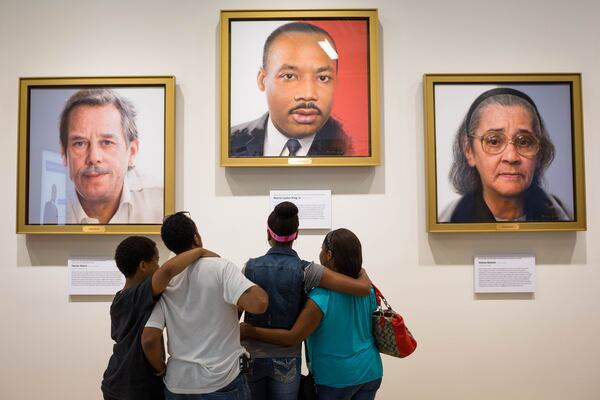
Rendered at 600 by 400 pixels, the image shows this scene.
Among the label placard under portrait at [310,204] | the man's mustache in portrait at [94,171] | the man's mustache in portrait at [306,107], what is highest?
the man's mustache in portrait at [306,107]

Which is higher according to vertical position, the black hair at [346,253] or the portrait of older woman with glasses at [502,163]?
the portrait of older woman with glasses at [502,163]

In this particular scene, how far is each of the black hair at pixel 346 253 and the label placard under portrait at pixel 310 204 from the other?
828mm

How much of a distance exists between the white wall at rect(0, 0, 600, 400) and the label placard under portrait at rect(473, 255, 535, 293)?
0.06 meters

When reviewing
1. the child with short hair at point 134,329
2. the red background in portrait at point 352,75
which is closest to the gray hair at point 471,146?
the red background in portrait at point 352,75

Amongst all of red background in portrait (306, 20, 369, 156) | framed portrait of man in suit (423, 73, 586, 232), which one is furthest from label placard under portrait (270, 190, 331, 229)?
framed portrait of man in suit (423, 73, 586, 232)

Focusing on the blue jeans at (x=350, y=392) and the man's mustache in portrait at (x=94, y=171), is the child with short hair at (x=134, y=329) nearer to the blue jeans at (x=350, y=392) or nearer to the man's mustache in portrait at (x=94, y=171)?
the blue jeans at (x=350, y=392)

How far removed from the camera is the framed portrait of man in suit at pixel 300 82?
2.60 m

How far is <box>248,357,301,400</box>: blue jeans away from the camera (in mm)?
1740

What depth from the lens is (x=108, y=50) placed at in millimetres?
2701

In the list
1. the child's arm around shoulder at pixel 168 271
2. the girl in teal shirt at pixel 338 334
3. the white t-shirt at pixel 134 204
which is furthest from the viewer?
the white t-shirt at pixel 134 204

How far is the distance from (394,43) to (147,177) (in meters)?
1.62

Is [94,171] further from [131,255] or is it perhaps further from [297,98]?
[297,98]

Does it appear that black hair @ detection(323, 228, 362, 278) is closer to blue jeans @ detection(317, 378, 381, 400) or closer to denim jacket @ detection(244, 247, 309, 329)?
denim jacket @ detection(244, 247, 309, 329)

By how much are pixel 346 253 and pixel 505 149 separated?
1421 mm
